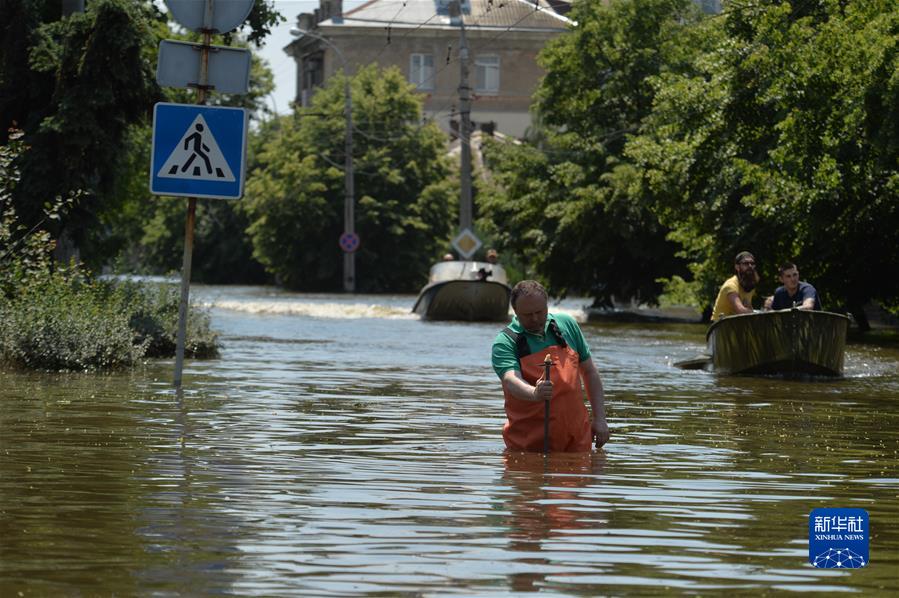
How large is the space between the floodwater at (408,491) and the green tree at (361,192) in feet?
207

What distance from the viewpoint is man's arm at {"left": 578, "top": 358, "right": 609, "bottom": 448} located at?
10.9m

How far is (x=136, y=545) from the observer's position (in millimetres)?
7598

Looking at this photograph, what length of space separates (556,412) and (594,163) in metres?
→ 44.6

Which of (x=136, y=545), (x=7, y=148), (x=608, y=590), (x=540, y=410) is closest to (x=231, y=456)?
(x=540, y=410)

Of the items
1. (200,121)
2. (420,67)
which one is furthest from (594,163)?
(420,67)

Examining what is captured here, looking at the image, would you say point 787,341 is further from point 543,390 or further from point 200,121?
point 543,390

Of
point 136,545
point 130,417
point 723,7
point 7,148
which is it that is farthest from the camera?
point 723,7

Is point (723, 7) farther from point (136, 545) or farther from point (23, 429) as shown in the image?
point (136, 545)

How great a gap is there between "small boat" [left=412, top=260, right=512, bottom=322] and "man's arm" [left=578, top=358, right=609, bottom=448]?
35.7 meters

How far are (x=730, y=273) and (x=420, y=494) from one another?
29.8m

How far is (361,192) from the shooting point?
84.6 meters

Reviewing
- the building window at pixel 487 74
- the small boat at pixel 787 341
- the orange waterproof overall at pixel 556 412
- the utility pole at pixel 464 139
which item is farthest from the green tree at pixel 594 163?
the building window at pixel 487 74

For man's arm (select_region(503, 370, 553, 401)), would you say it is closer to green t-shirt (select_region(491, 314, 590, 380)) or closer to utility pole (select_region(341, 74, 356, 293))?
green t-shirt (select_region(491, 314, 590, 380))

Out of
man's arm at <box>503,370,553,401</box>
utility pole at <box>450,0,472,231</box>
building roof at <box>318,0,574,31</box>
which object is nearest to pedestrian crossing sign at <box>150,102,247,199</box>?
man's arm at <box>503,370,553,401</box>
